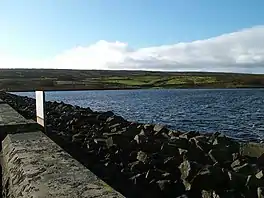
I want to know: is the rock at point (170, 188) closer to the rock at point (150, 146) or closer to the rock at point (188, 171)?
the rock at point (188, 171)

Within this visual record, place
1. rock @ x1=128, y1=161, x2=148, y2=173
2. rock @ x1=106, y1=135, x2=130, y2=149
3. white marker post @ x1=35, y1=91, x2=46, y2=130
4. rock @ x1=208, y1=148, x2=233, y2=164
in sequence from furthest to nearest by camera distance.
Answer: rock @ x1=106, y1=135, x2=130, y2=149 → rock @ x1=208, y1=148, x2=233, y2=164 → rock @ x1=128, y1=161, x2=148, y2=173 → white marker post @ x1=35, y1=91, x2=46, y2=130

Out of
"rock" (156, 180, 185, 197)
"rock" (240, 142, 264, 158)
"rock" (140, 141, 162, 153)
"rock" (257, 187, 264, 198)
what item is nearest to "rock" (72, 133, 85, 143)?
"rock" (140, 141, 162, 153)

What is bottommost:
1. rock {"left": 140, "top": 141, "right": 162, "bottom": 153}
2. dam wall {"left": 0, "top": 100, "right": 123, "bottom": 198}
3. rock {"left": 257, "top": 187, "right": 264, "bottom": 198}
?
rock {"left": 140, "top": 141, "right": 162, "bottom": 153}

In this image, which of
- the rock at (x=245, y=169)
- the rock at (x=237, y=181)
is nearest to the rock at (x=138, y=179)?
the rock at (x=237, y=181)

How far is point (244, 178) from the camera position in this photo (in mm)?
5438

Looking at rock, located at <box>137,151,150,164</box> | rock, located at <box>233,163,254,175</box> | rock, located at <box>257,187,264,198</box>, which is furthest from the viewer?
rock, located at <box>137,151,150,164</box>

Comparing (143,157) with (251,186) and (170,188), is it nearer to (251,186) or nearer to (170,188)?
(170,188)

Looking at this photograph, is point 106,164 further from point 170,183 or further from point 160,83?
point 160,83

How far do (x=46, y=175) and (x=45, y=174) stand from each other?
35 millimetres

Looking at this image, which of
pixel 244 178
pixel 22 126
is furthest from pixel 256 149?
pixel 22 126

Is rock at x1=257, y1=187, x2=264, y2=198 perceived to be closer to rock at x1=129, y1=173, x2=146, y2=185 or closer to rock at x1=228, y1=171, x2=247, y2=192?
rock at x1=228, y1=171, x2=247, y2=192

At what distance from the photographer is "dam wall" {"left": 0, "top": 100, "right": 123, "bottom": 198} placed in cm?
288

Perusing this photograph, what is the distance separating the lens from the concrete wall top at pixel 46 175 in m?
2.87

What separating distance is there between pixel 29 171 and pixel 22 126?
240cm
